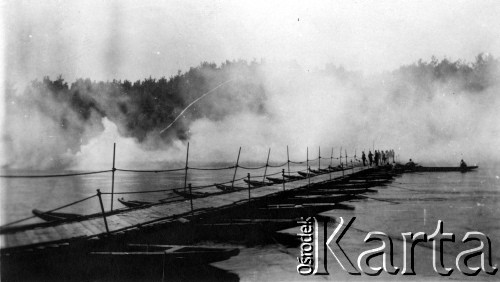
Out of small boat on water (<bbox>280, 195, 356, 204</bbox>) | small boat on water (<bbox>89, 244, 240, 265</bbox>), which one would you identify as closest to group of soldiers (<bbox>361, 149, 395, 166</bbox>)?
small boat on water (<bbox>280, 195, 356, 204</bbox>)

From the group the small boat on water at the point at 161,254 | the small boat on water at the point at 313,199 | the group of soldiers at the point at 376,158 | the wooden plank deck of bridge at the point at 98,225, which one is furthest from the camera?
the group of soldiers at the point at 376,158

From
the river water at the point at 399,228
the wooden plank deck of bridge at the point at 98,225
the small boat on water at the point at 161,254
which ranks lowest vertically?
the river water at the point at 399,228

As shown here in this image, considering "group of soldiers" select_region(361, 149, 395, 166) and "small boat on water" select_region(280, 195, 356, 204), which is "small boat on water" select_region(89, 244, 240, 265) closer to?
"small boat on water" select_region(280, 195, 356, 204)

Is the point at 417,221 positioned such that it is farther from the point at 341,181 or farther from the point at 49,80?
the point at 49,80

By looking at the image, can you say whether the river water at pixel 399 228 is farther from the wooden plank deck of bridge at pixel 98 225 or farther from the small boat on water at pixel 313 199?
the small boat on water at pixel 313 199

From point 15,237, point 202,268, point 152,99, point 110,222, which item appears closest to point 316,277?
point 202,268

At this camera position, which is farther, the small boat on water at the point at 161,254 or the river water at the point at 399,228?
the river water at the point at 399,228

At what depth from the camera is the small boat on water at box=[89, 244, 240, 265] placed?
8.01 m

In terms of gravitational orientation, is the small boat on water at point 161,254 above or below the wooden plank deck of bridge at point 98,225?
below

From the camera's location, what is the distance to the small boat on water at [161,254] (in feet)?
26.3

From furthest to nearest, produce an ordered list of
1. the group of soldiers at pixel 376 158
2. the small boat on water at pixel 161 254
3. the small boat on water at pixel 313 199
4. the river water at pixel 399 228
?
the group of soldiers at pixel 376 158 → the small boat on water at pixel 313 199 → the river water at pixel 399 228 → the small boat on water at pixel 161 254

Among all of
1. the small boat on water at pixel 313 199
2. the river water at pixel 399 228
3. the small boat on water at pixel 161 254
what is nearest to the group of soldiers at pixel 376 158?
the river water at pixel 399 228

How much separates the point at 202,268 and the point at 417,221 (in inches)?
491

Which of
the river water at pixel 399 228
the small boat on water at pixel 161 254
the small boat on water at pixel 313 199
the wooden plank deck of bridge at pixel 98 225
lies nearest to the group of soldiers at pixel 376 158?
the river water at pixel 399 228
